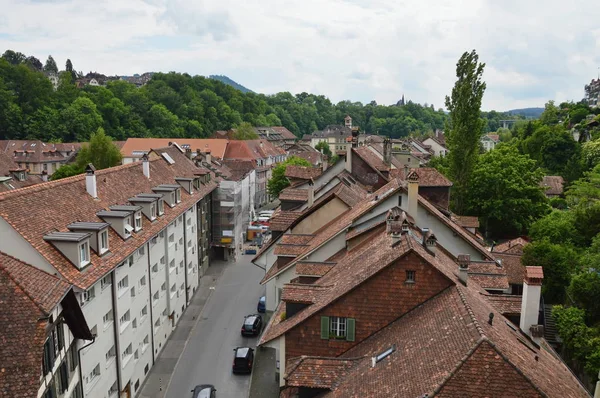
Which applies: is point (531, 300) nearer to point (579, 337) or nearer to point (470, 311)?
point (470, 311)

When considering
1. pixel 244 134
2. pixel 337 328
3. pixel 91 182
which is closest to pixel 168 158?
pixel 91 182

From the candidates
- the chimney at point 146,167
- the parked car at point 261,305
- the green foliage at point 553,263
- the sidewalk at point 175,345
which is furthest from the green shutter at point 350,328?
the chimney at point 146,167

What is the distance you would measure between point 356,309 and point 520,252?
28324 mm

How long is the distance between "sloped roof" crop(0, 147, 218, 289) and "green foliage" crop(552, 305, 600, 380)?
84.0 feet

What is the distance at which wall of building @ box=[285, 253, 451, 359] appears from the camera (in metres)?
17.6

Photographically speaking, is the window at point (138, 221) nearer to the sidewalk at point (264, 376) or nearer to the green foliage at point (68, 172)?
the sidewalk at point (264, 376)

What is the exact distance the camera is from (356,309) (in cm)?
1806

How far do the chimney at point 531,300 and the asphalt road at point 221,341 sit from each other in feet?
57.4

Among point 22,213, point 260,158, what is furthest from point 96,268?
point 260,158

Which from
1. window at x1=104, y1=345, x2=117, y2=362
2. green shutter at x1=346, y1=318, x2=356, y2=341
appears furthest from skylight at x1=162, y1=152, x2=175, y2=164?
green shutter at x1=346, y1=318, x2=356, y2=341

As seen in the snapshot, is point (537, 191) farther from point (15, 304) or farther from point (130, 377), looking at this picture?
point (15, 304)

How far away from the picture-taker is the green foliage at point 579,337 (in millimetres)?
26106

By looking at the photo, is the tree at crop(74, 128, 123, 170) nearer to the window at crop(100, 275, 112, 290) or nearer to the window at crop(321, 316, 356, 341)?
the window at crop(100, 275, 112, 290)

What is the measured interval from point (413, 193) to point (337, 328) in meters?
10.3
